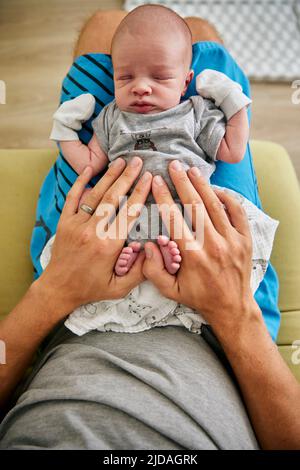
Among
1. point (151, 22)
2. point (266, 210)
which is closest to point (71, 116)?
point (151, 22)

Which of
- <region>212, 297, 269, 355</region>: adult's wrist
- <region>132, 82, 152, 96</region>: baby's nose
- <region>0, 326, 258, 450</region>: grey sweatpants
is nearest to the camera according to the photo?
<region>0, 326, 258, 450</region>: grey sweatpants

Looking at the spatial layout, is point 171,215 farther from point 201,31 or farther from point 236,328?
point 201,31

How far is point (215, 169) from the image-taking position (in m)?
0.96

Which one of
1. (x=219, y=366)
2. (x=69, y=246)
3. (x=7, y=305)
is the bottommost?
(x=7, y=305)

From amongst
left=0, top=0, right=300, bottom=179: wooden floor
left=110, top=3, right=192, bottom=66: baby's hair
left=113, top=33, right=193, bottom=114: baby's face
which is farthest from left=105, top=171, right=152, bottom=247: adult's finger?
left=0, top=0, right=300, bottom=179: wooden floor

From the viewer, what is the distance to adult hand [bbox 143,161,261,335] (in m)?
0.76

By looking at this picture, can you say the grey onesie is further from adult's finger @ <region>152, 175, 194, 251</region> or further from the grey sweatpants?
the grey sweatpants

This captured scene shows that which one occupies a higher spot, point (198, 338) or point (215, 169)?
point (215, 169)

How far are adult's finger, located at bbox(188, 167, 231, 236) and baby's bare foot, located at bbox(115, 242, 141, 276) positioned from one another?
6.1 inches

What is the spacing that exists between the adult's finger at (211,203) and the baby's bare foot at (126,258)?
156mm

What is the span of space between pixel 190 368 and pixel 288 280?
455 mm
